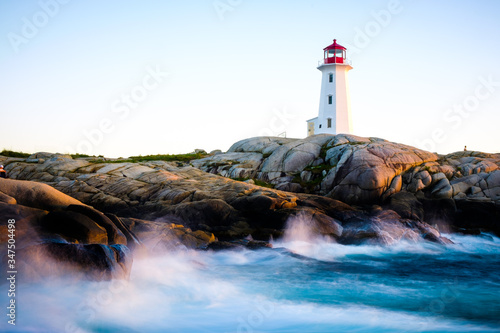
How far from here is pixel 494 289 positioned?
1262 centimetres

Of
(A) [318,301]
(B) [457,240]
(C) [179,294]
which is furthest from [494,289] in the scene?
(C) [179,294]

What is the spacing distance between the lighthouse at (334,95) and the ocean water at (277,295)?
21.1m

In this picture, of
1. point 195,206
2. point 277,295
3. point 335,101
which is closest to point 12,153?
point 195,206

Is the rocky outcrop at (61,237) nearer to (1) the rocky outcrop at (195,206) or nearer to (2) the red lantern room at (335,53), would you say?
(1) the rocky outcrop at (195,206)

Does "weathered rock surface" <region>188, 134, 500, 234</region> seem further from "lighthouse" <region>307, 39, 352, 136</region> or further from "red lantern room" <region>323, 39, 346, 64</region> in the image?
"red lantern room" <region>323, 39, 346, 64</region>

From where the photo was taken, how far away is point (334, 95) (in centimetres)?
3659

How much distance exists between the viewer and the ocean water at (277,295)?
9.09 metres

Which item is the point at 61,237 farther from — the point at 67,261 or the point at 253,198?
the point at 253,198

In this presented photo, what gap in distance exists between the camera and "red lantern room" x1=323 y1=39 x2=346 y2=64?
37000 mm

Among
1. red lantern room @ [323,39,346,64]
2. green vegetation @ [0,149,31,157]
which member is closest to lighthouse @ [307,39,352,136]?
red lantern room @ [323,39,346,64]

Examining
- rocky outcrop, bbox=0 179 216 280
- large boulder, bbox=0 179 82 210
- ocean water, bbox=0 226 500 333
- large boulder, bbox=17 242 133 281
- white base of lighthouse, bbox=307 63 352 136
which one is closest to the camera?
ocean water, bbox=0 226 500 333

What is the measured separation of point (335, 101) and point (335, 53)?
427 cm

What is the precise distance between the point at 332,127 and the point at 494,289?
24701 millimetres

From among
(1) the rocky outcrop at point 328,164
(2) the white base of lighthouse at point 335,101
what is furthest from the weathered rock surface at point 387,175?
(2) the white base of lighthouse at point 335,101
